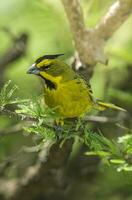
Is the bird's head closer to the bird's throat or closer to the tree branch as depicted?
the bird's throat

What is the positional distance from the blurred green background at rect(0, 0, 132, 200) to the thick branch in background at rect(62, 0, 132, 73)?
0.39m

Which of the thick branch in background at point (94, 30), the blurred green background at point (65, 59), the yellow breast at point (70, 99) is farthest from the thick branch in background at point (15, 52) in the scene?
the yellow breast at point (70, 99)

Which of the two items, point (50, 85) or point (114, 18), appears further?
point (114, 18)

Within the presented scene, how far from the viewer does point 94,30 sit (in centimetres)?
325

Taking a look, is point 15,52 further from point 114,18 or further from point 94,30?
point 114,18

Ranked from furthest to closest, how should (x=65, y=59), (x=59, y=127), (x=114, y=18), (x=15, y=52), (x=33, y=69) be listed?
(x=15, y=52), (x=65, y=59), (x=114, y=18), (x=33, y=69), (x=59, y=127)

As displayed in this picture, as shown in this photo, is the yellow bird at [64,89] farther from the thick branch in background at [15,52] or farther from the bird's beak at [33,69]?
the thick branch in background at [15,52]

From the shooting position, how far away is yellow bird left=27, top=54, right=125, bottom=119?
292 centimetres

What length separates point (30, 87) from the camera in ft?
13.1

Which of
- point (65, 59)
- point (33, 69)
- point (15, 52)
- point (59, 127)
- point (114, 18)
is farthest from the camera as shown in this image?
point (15, 52)

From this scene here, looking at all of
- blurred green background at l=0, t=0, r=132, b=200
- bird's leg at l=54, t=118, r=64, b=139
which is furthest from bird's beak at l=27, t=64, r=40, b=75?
blurred green background at l=0, t=0, r=132, b=200

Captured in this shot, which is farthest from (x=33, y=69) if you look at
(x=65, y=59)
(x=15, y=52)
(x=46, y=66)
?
(x=15, y=52)

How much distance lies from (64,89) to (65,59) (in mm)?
739

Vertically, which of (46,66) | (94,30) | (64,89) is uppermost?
(94,30)
